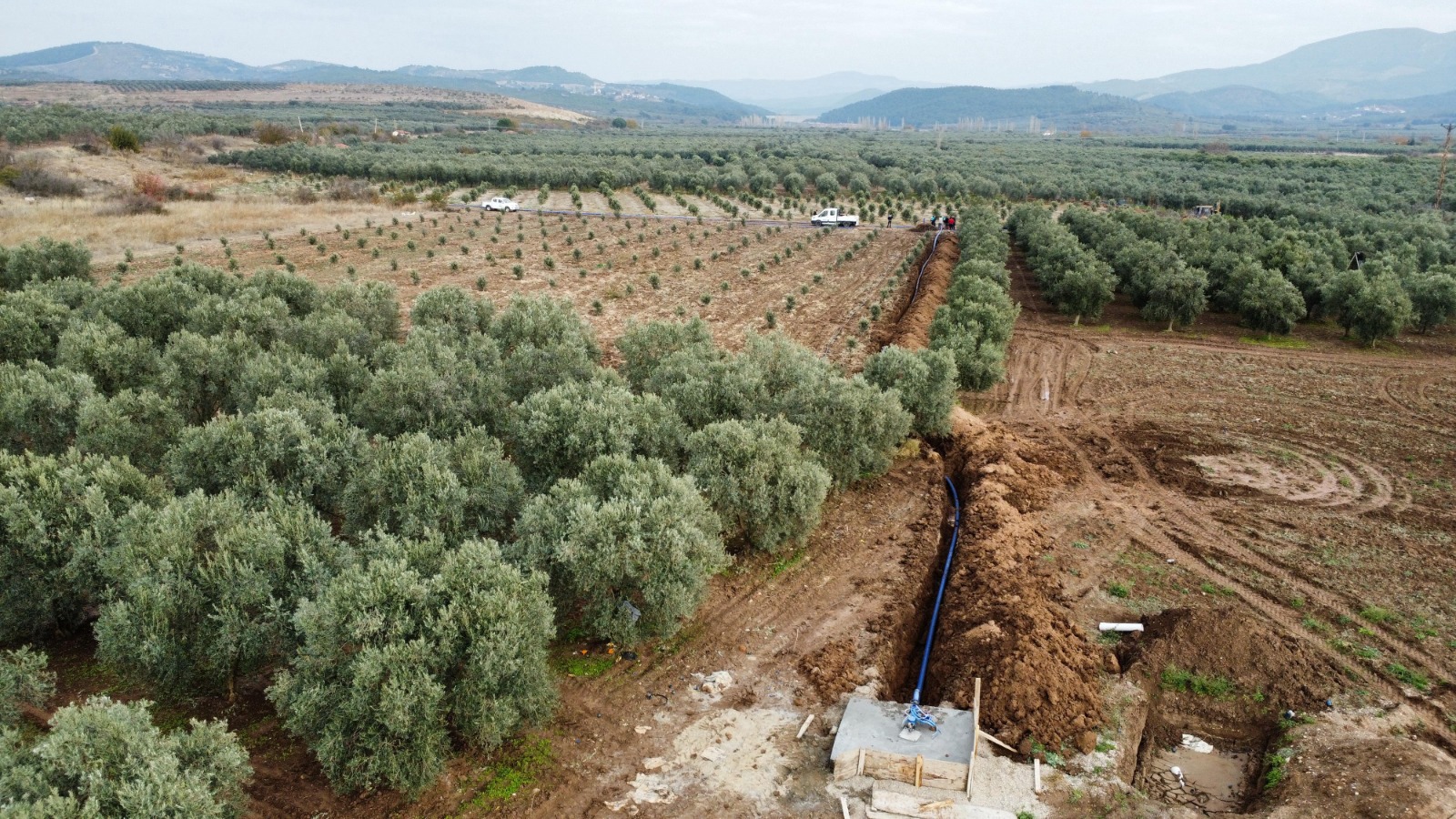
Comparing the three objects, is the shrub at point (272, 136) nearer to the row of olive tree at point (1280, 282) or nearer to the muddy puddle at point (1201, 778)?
the row of olive tree at point (1280, 282)

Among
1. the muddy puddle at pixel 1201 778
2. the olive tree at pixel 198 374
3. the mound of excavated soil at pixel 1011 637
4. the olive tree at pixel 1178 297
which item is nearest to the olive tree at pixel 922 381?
the mound of excavated soil at pixel 1011 637

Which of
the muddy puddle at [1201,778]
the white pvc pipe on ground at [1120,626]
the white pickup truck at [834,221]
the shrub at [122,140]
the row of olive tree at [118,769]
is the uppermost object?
the shrub at [122,140]

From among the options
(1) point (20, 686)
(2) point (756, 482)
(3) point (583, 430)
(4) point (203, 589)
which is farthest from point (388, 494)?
Result: (2) point (756, 482)

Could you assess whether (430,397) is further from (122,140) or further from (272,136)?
(272,136)

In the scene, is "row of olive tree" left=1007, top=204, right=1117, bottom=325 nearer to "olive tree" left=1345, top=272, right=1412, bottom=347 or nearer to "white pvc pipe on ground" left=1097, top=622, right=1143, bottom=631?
"olive tree" left=1345, top=272, right=1412, bottom=347

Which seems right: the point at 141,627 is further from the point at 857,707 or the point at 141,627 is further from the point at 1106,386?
the point at 1106,386

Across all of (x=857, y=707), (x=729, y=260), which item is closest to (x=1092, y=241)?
(x=729, y=260)

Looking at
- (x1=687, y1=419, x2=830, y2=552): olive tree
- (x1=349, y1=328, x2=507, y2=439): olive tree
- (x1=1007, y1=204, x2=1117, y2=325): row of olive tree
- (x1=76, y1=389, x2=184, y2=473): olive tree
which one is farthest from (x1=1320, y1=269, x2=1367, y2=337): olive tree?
(x1=76, y1=389, x2=184, y2=473): olive tree
